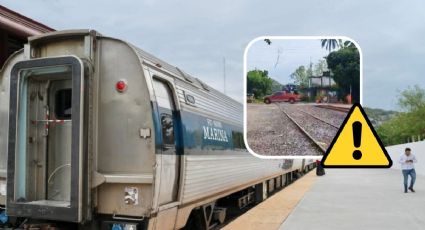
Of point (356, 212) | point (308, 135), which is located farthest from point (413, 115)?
point (308, 135)

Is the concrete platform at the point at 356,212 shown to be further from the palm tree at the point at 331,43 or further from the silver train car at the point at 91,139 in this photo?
the palm tree at the point at 331,43

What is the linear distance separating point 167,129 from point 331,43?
4596 millimetres

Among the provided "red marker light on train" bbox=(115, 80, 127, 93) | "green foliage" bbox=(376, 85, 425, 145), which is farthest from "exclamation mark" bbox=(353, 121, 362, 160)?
"green foliage" bbox=(376, 85, 425, 145)

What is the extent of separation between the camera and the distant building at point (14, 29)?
9391mm

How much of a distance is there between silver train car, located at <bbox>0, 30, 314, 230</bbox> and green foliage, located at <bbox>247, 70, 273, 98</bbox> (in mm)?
3948

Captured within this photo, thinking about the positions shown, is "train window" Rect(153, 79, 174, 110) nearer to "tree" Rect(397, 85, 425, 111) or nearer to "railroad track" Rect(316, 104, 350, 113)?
"railroad track" Rect(316, 104, 350, 113)

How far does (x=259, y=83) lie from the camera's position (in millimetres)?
1533

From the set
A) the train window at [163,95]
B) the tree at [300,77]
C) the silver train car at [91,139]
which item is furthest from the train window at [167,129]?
the tree at [300,77]

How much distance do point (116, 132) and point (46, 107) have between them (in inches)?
39.8

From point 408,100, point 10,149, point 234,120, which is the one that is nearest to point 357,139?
point 10,149

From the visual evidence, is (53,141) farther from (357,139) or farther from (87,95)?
(357,139)

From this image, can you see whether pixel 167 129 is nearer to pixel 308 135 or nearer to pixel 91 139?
pixel 91 139

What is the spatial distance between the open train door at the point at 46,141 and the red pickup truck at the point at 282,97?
4147 millimetres

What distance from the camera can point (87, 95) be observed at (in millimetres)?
5535
